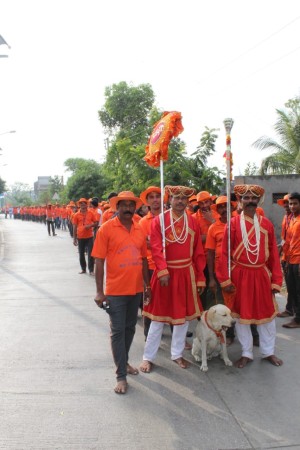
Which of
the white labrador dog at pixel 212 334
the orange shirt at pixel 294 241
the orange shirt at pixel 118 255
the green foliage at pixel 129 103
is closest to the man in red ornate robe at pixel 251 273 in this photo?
the white labrador dog at pixel 212 334

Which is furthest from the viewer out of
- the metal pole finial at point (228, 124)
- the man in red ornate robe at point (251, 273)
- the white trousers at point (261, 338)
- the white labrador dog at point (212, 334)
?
the metal pole finial at point (228, 124)

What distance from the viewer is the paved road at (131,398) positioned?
11.3ft

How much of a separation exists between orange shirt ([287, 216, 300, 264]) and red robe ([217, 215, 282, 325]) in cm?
144

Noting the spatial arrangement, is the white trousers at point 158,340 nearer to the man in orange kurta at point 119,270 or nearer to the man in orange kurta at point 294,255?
the man in orange kurta at point 119,270

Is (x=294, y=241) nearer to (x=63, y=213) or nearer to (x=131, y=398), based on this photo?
(x=131, y=398)

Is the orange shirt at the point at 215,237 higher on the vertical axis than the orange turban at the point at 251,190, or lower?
lower

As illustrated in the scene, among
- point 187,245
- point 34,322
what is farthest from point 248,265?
point 34,322

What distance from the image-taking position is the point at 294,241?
20.8ft

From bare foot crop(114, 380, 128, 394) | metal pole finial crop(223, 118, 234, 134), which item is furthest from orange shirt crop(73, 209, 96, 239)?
bare foot crop(114, 380, 128, 394)

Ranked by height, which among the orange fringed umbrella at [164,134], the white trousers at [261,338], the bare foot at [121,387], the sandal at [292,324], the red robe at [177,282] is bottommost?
the sandal at [292,324]

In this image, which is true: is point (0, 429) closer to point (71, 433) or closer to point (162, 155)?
point (71, 433)

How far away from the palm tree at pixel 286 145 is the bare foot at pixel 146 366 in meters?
13.5

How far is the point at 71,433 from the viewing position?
3516mm

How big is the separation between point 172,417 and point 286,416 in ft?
3.10
